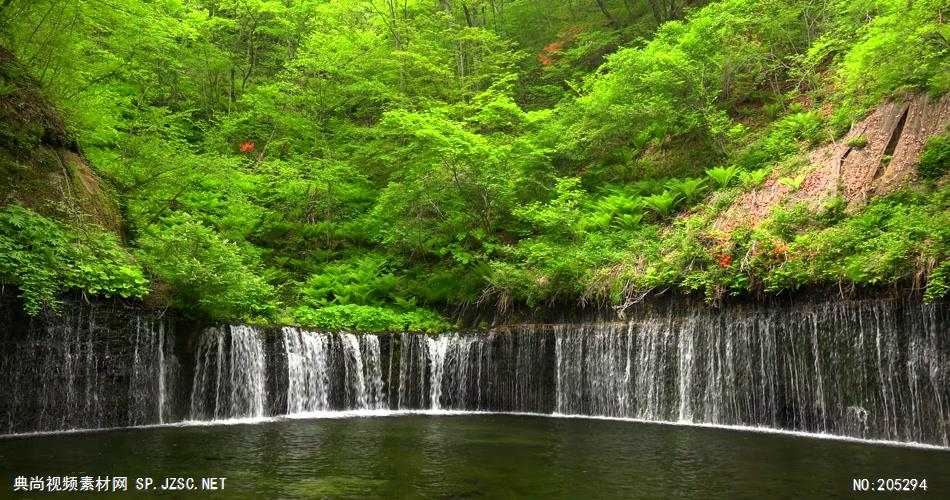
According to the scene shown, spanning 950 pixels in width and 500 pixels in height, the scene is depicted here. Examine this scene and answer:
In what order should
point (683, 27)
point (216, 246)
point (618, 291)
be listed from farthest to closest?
1. point (683, 27)
2. point (618, 291)
3. point (216, 246)

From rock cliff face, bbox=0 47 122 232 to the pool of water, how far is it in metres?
4.48

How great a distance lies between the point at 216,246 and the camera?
13352mm

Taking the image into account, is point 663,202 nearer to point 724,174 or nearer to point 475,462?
point 724,174

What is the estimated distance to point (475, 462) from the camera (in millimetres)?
7762

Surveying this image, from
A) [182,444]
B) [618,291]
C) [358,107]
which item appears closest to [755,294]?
[618,291]

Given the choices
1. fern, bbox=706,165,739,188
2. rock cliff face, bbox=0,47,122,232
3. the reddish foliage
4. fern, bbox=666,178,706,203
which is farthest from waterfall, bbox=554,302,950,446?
rock cliff face, bbox=0,47,122,232

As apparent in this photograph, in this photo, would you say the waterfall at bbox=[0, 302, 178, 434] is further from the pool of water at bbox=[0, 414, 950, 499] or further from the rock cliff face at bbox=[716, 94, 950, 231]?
the rock cliff face at bbox=[716, 94, 950, 231]

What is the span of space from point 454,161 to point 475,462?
1187 cm

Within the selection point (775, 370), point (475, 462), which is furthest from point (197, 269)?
point (775, 370)

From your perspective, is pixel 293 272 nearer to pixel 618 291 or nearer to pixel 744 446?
pixel 618 291

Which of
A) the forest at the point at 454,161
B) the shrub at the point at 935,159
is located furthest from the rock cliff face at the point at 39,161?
the shrub at the point at 935,159

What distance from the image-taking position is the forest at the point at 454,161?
1165 centimetres

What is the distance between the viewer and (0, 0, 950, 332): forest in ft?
38.2

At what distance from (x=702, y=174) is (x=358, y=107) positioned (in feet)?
46.1
